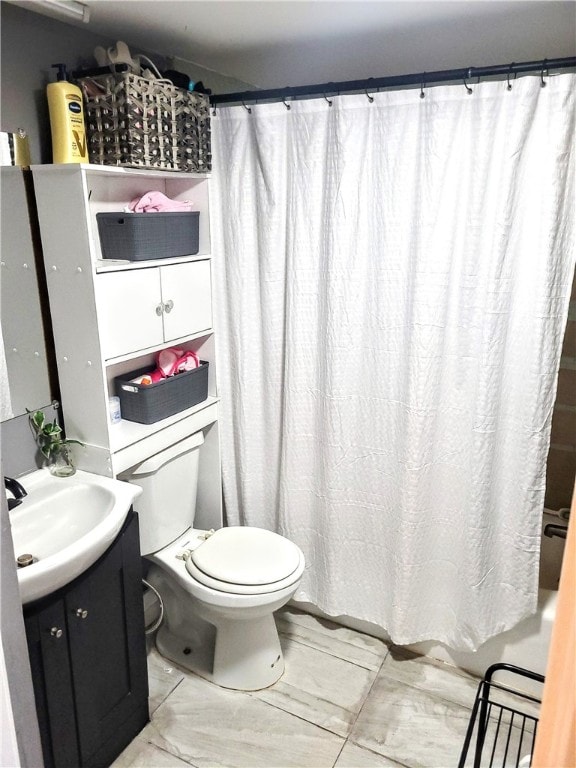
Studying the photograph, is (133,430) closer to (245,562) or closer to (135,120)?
(245,562)

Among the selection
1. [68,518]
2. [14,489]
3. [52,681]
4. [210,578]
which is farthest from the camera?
[210,578]

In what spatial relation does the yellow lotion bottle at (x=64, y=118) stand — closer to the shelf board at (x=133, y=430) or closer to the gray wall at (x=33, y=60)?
the gray wall at (x=33, y=60)

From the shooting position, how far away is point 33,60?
1639 millimetres

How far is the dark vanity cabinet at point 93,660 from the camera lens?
1471mm

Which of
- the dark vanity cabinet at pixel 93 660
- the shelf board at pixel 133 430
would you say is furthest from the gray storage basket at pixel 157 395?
the dark vanity cabinet at pixel 93 660

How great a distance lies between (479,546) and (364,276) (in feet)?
3.13

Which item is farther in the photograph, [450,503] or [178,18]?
[450,503]

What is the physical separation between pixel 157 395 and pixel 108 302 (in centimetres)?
37

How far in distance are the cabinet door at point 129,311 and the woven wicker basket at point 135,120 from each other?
0.34 m

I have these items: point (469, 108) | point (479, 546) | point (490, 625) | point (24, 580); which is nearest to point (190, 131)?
point (469, 108)

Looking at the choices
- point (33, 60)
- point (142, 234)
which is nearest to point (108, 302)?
point (142, 234)

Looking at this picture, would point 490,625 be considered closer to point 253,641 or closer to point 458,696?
point 458,696

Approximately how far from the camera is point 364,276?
1.91 metres

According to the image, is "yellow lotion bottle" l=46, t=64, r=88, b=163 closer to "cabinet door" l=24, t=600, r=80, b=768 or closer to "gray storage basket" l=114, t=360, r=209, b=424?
"gray storage basket" l=114, t=360, r=209, b=424
